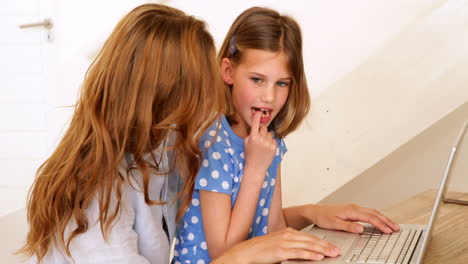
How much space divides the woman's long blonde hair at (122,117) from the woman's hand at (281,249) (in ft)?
0.68

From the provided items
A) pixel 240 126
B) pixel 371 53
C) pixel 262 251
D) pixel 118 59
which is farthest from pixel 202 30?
pixel 371 53

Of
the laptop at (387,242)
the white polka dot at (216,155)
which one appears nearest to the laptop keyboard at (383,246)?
the laptop at (387,242)

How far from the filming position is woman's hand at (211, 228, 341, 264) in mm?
945

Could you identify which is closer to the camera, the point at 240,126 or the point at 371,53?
the point at 240,126

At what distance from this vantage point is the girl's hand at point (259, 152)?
1239 millimetres

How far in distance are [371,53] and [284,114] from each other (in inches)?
22.8

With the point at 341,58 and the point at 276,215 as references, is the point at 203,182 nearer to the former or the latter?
the point at 276,215

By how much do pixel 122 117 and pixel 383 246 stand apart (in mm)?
511

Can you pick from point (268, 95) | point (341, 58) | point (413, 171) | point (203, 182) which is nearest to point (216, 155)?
point (203, 182)

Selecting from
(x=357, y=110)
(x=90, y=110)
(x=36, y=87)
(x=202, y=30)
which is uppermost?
(x=202, y=30)

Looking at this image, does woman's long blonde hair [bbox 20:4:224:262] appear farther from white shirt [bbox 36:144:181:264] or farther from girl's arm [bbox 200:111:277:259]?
girl's arm [bbox 200:111:277:259]

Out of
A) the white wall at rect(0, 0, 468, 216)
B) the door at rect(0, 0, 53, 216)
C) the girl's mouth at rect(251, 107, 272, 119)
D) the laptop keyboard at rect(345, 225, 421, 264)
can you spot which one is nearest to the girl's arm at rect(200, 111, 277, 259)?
the girl's mouth at rect(251, 107, 272, 119)

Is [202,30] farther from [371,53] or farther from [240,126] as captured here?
[371,53]

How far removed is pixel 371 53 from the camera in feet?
6.21
